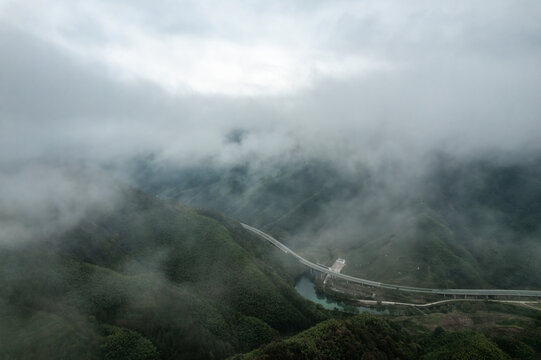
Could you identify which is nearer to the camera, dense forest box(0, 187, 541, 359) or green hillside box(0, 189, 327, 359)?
dense forest box(0, 187, 541, 359)

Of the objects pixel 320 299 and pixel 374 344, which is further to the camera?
pixel 320 299

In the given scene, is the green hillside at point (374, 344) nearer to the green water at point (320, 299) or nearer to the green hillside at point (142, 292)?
the green hillside at point (142, 292)

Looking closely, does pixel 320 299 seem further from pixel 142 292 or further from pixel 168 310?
pixel 142 292

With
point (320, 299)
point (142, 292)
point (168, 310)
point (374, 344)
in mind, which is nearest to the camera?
point (374, 344)

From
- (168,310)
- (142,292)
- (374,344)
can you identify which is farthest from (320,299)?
(142,292)

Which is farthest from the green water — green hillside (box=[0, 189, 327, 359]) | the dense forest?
the dense forest

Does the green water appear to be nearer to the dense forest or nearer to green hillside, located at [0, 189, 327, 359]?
green hillside, located at [0, 189, 327, 359]

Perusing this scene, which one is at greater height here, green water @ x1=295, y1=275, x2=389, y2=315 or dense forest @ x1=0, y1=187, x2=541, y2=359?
green water @ x1=295, y1=275, x2=389, y2=315

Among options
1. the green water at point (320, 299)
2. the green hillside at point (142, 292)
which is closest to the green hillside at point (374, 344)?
the green hillside at point (142, 292)

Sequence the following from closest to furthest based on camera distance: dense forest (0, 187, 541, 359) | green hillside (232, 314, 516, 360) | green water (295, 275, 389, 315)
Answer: dense forest (0, 187, 541, 359)
green hillside (232, 314, 516, 360)
green water (295, 275, 389, 315)

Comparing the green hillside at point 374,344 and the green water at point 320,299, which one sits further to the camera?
the green water at point 320,299
